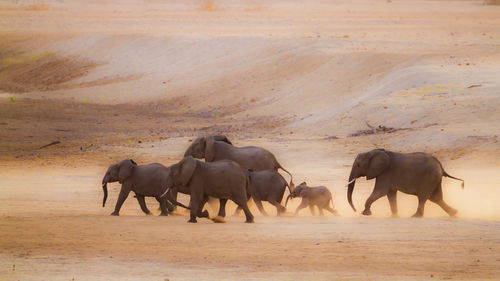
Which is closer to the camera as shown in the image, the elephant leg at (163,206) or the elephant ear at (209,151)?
the elephant leg at (163,206)

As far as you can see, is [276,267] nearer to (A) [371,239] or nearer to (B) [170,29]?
(A) [371,239]

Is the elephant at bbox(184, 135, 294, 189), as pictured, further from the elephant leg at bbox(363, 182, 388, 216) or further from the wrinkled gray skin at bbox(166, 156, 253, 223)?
the wrinkled gray skin at bbox(166, 156, 253, 223)

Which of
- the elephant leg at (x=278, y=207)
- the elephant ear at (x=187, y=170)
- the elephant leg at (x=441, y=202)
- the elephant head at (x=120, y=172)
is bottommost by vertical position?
the elephant leg at (x=278, y=207)

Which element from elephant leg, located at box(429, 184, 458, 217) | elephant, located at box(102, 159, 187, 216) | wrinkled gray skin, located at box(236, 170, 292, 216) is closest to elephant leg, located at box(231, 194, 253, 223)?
wrinkled gray skin, located at box(236, 170, 292, 216)

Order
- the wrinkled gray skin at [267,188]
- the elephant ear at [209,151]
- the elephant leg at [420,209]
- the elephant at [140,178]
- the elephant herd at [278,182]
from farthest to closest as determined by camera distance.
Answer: the elephant ear at [209,151] < the wrinkled gray skin at [267,188] < the elephant at [140,178] < the elephant leg at [420,209] < the elephant herd at [278,182]

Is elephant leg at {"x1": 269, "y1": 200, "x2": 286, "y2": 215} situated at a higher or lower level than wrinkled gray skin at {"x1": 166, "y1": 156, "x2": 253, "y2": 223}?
lower

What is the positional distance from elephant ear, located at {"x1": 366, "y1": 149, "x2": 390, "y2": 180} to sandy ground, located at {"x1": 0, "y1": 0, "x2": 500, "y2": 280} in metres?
1.15

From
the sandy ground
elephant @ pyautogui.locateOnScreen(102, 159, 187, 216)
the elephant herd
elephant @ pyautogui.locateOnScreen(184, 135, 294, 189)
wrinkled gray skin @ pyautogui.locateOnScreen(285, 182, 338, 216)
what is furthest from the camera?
elephant @ pyautogui.locateOnScreen(184, 135, 294, 189)

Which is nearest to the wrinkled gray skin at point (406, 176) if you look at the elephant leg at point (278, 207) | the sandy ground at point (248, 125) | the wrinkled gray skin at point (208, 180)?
the sandy ground at point (248, 125)

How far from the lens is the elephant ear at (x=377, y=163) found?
52.1 ft

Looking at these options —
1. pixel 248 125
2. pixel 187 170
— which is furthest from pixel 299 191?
pixel 248 125

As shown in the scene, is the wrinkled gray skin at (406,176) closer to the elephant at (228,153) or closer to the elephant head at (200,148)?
the elephant at (228,153)

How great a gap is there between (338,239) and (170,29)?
49.1 m

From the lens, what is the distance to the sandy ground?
37.8ft
